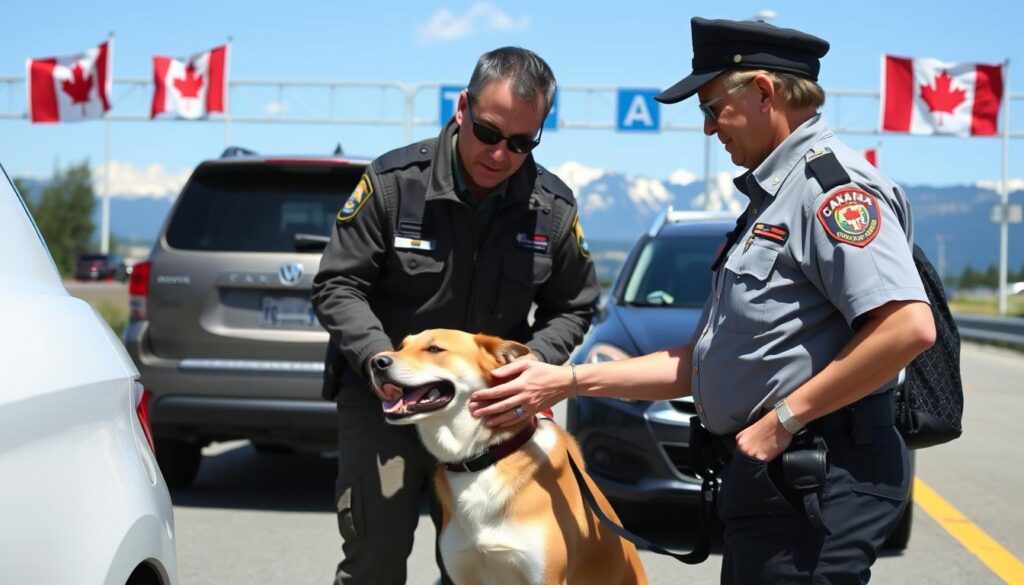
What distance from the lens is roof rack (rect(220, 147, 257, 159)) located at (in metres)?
7.63

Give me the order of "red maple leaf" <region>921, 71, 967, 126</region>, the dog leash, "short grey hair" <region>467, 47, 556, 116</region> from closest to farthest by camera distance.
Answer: the dog leash < "short grey hair" <region>467, 47, 556, 116</region> < "red maple leaf" <region>921, 71, 967, 126</region>

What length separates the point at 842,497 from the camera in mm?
2598

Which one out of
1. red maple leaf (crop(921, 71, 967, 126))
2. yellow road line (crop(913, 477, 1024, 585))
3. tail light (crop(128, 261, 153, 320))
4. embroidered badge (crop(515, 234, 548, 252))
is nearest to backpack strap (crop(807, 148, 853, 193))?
embroidered badge (crop(515, 234, 548, 252))

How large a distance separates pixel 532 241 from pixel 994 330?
74.6 feet

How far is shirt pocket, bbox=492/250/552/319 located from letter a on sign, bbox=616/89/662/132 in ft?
102

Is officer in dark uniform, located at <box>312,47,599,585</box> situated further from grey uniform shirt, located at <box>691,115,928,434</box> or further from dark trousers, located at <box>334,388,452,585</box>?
grey uniform shirt, located at <box>691,115,928,434</box>

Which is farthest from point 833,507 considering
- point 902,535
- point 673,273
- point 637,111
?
point 637,111

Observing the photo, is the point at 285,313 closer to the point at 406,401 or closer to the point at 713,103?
the point at 406,401

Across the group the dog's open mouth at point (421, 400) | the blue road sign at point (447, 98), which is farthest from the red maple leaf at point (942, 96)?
the dog's open mouth at point (421, 400)

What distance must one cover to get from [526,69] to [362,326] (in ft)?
2.88

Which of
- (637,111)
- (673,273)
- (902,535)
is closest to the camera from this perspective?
(902,535)

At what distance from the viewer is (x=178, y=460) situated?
782 centimetres

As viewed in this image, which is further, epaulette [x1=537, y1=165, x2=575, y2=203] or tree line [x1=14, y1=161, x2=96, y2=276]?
tree line [x1=14, y1=161, x2=96, y2=276]

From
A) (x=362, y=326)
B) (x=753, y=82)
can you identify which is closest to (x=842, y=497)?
(x=753, y=82)
